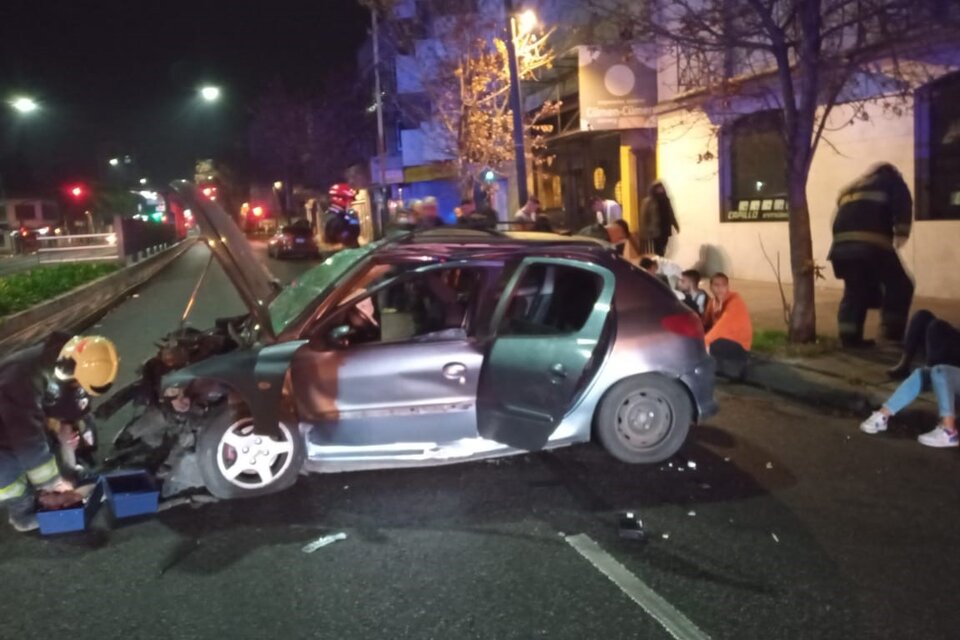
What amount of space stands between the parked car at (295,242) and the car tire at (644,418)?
24788 millimetres

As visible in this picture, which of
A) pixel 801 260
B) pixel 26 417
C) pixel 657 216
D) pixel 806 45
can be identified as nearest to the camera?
pixel 26 417

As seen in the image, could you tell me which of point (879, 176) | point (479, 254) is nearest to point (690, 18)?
point (879, 176)

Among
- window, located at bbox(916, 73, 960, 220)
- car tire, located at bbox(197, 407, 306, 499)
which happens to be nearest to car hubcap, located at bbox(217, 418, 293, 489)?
car tire, located at bbox(197, 407, 306, 499)

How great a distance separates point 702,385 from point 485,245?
177 cm

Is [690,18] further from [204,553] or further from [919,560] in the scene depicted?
[204,553]

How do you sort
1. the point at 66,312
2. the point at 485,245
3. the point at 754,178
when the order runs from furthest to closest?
the point at 754,178 → the point at 66,312 → the point at 485,245

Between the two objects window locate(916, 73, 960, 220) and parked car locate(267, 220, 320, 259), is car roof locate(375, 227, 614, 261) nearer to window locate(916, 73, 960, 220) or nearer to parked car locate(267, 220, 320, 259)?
window locate(916, 73, 960, 220)

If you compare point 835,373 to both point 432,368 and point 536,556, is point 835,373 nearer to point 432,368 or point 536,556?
point 432,368

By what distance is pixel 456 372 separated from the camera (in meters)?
5.88

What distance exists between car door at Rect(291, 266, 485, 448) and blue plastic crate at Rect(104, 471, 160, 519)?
1000 mm

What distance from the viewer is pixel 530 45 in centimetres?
2225

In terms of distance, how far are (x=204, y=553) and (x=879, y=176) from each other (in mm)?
7894

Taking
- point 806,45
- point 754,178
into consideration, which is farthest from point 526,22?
point 806,45

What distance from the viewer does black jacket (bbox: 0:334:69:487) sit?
17.2ft
